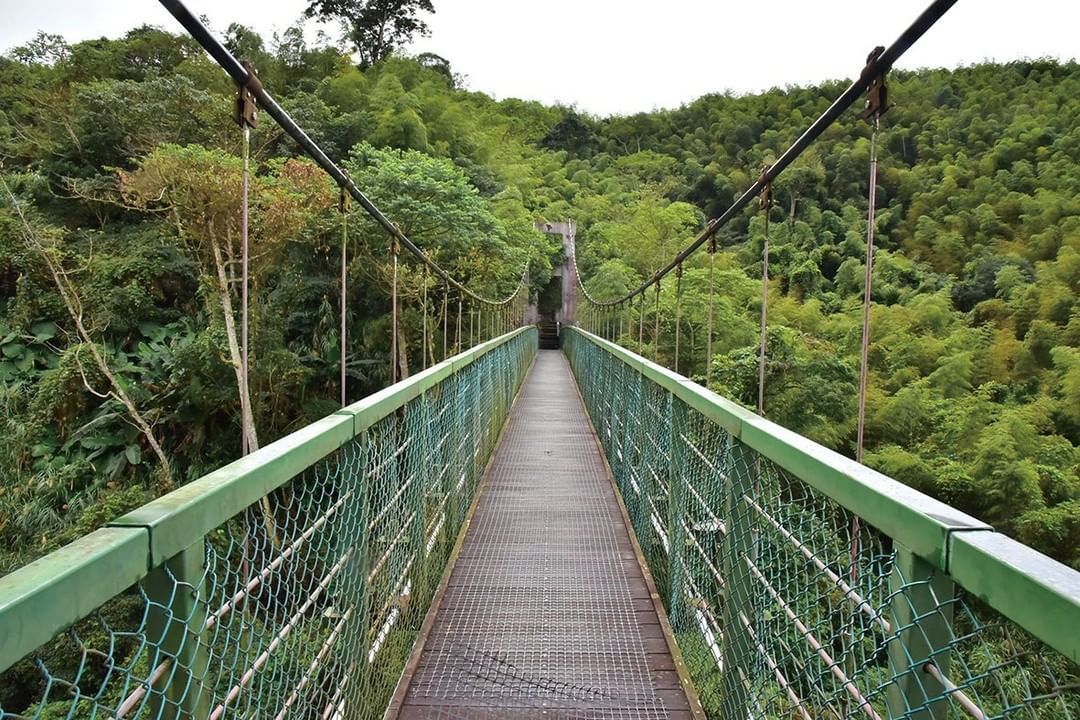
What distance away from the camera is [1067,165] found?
70.3ft

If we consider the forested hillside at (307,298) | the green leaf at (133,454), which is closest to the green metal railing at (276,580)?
the forested hillside at (307,298)

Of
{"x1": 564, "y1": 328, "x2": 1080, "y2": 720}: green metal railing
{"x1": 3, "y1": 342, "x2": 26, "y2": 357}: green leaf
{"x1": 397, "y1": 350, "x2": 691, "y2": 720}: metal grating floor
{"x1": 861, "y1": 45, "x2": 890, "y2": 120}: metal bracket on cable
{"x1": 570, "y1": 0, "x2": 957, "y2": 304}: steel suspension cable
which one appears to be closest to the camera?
{"x1": 564, "y1": 328, "x2": 1080, "y2": 720}: green metal railing

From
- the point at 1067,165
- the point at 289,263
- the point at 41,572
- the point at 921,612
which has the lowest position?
the point at 921,612

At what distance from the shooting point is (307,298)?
10.1 meters

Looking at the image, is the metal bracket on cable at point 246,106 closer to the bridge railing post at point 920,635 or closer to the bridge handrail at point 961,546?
the bridge handrail at point 961,546

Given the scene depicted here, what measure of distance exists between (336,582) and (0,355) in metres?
11.8

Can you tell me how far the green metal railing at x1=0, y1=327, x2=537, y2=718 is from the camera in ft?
1.80

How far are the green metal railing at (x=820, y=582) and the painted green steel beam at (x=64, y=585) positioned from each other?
621mm

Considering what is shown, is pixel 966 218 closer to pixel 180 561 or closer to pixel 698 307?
pixel 698 307

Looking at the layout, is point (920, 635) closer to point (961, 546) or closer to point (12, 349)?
point (961, 546)

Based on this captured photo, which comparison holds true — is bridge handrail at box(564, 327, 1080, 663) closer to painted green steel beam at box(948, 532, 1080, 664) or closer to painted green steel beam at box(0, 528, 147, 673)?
painted green steel beam at box(948, 532, 1080, 664)

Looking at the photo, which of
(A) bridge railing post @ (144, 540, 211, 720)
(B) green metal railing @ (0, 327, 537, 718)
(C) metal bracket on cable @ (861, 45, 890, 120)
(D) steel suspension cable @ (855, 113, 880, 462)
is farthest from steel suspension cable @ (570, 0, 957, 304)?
(A) bridge railing post @ (144, 540, 211, 720)

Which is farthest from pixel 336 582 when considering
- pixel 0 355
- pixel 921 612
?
pixel 0 355

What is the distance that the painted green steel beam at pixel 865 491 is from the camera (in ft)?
2.14
